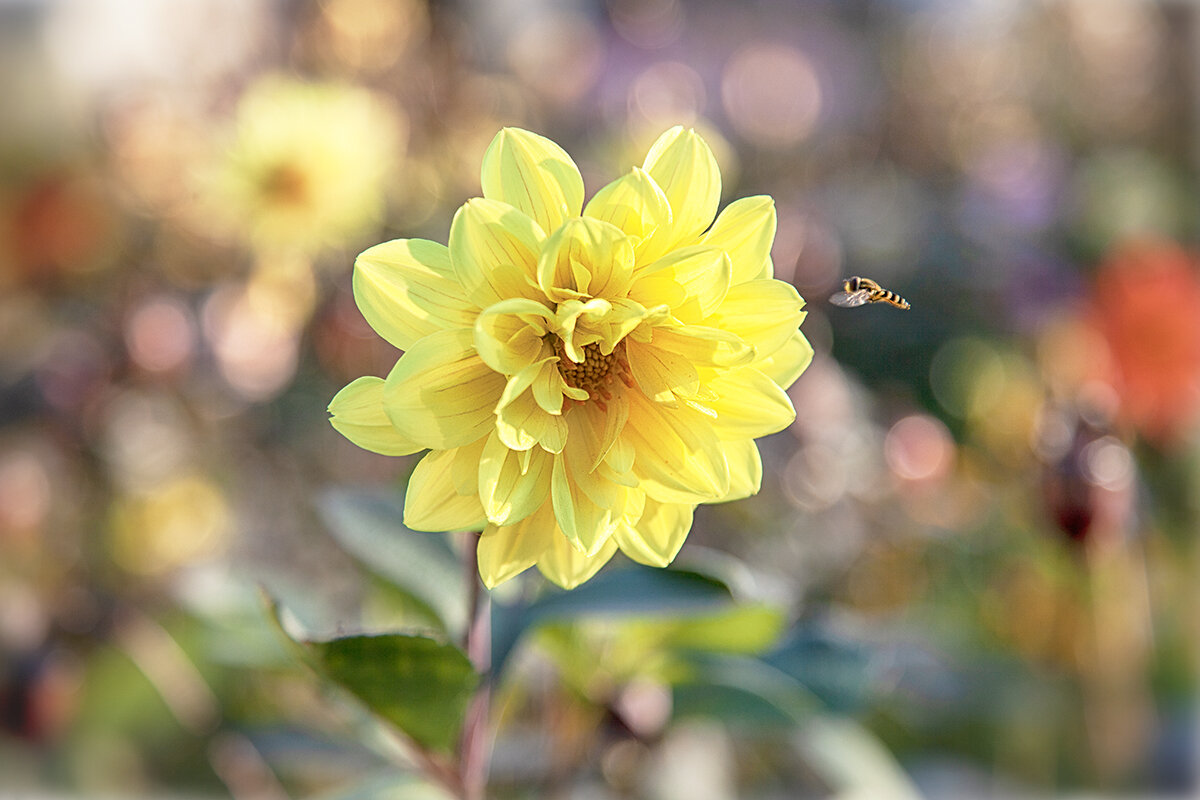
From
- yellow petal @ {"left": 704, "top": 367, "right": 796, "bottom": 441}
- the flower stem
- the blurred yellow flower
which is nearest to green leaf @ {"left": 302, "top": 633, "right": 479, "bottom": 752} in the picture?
the flower stem

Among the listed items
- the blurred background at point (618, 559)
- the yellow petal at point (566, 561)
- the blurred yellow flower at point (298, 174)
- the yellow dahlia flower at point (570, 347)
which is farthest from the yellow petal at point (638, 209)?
the blurred yellow flower at point (298, 174)

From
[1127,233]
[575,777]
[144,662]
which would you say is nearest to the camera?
[575,777]

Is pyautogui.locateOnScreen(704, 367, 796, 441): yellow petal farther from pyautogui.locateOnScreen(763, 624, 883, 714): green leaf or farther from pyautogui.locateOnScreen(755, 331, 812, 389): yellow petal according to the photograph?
pyautogui.locateOnScreen(763, 624, 883, 714): green leaf

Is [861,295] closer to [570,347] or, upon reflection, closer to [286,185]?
[570,347]

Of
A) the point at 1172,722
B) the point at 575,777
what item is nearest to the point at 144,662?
the point at 575,777

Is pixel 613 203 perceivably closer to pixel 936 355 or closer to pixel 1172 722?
pixel 936 355

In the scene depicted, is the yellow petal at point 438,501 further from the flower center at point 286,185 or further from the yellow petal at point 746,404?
the flower center at point 286,185
